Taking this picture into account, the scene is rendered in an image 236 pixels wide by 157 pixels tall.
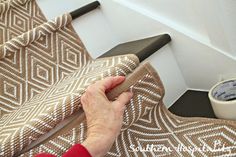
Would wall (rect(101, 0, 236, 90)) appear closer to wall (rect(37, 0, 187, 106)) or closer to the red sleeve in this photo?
wall (rect(37, 0, 187, 106))

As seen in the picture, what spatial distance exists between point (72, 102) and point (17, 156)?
7.3 inches

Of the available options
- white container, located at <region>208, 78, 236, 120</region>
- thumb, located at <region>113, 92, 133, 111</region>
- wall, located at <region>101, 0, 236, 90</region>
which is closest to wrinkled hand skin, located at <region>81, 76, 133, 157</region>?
thumb, located at <region>113, 92, 133, 111</region>

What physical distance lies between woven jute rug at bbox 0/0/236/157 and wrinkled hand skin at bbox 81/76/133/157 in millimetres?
27

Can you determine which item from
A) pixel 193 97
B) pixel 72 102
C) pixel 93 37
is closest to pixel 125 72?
pixel 72 102

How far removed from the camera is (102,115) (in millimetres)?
770

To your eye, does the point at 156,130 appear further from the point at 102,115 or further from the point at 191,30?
the point at 191,30

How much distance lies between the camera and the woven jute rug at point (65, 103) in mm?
750

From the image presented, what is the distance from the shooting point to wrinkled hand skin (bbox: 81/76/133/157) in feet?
2.36

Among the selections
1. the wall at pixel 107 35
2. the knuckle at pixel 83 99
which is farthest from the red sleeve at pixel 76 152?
the wall at pixel 107 35

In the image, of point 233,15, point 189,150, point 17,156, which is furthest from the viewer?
point 233,15

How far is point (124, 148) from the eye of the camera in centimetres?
91

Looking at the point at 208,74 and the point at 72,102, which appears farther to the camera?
the point at 208,74

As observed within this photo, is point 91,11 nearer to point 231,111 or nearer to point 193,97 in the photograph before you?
point 193,97

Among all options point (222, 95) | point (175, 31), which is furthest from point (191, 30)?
point (222, 95)
